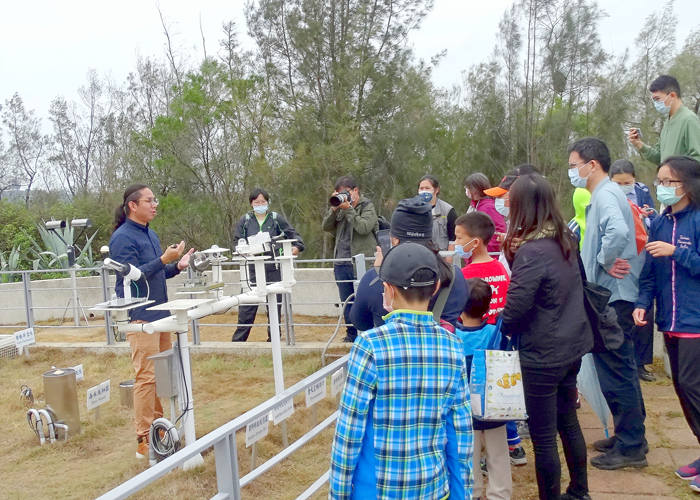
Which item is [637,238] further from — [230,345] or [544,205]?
[230,345]

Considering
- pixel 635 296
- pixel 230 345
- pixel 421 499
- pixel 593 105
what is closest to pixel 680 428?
pixel 635 296

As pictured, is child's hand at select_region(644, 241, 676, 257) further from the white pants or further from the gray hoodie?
the white pants

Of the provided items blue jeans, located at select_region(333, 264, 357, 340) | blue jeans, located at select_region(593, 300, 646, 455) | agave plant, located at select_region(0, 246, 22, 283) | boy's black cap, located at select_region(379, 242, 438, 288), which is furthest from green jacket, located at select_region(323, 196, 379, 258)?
agave plant, located at select_region(0, 246, 22, 283)

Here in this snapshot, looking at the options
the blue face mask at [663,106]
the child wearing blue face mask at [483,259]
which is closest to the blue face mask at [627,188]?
the blue face mask at [663,106]

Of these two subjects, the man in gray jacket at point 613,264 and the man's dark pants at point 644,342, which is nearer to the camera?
the man in gray jacket at point 613,264

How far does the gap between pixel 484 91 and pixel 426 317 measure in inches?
573

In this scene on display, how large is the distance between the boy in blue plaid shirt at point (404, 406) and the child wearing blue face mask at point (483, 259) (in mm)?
1237

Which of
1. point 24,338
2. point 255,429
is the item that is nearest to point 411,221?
point 255,429

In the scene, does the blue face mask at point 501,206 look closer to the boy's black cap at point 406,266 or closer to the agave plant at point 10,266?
the boy's black cap at point 406,266

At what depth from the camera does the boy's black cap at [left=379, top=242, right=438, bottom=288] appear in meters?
1.64

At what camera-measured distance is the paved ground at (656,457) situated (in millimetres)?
2836

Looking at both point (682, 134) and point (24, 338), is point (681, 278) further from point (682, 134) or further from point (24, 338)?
point (24, 338)

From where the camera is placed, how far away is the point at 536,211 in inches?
99.1

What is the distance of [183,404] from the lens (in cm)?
330
